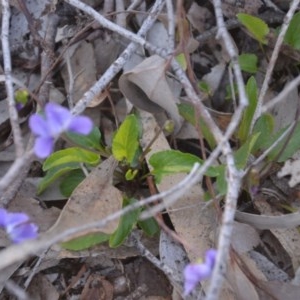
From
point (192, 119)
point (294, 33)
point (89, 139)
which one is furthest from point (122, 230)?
point (294, 33)

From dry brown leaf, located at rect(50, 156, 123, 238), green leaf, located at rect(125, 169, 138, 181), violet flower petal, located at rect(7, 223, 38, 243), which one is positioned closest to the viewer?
violet flower petal, located at rect(7, 223, 38, 243)

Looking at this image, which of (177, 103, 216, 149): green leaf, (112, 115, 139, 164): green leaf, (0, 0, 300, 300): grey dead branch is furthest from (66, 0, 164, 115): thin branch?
(177, 103, 216, 149): green leaf

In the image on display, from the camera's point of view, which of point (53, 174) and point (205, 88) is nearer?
point (53, 174)

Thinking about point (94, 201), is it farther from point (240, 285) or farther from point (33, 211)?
point (240, 285)

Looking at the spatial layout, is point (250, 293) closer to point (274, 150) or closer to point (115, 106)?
point (274, 150)

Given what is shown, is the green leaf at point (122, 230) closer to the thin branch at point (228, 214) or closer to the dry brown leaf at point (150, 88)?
the dry brown leaf at point (150, 88)

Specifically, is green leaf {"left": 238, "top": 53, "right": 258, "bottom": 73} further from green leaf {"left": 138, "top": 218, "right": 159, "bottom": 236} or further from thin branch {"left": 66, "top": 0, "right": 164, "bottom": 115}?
green leaf {"left": 138, "top": 218, "right": 159, "bottom": 236}
